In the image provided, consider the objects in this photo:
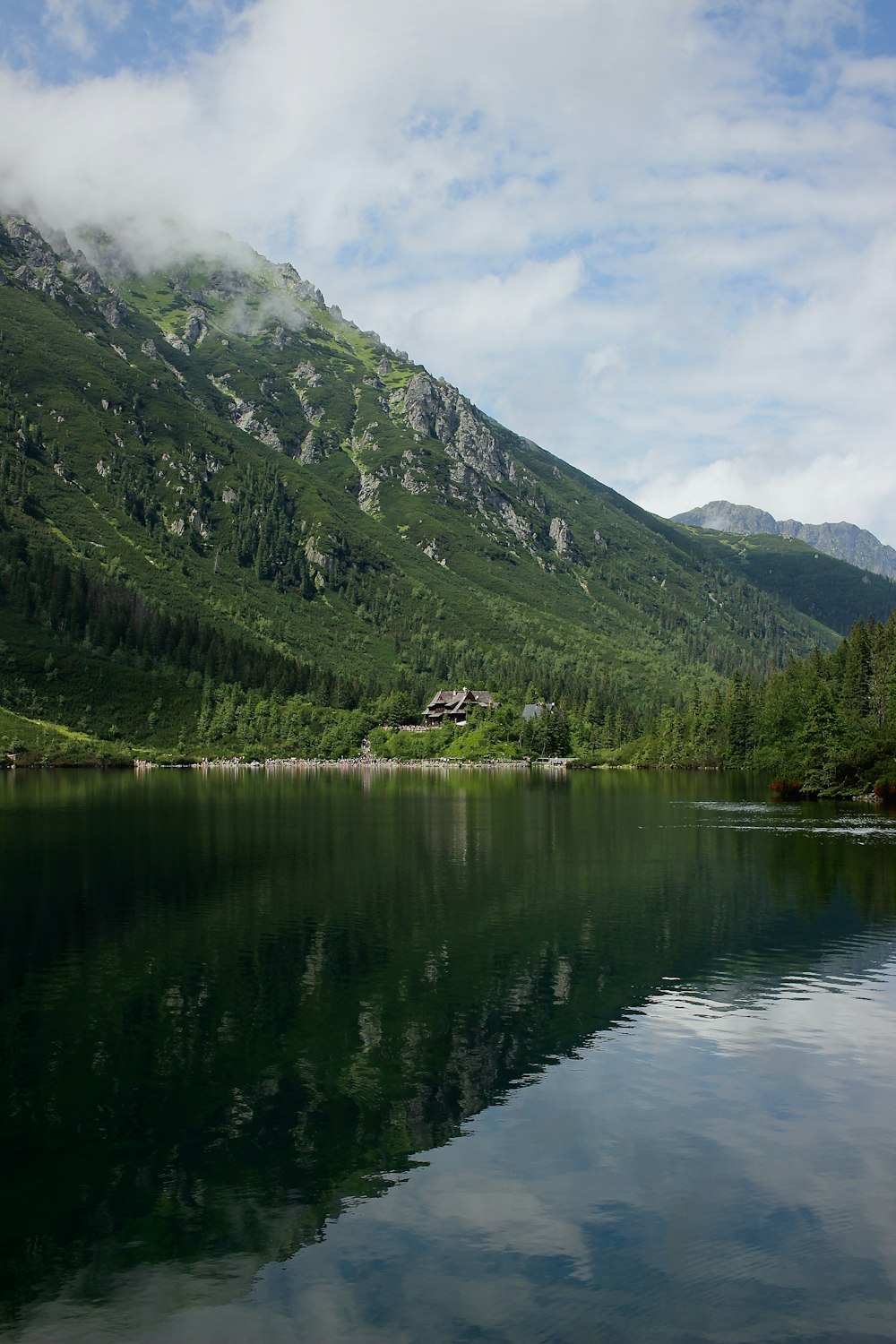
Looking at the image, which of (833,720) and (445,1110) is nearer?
(445,1110)

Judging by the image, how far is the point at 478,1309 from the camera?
16172 millimetres

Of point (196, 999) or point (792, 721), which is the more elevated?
point (792, 721)

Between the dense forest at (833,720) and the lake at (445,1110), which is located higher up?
the dense forest at (833,720)

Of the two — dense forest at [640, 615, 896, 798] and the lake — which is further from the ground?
dense forest at [640, 615, 896, 798]

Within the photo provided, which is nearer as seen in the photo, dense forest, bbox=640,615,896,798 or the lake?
the lake

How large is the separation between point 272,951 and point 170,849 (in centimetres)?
3237

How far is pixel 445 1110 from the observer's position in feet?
80.6

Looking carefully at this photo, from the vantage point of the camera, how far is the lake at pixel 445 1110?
1675 centimetres

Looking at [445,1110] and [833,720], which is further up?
[833,720]

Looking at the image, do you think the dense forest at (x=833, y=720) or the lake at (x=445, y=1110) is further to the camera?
the dense forest at (x=833, y=720)

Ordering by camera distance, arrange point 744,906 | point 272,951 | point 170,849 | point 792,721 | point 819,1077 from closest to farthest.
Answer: point 819,1077
point 272,951
point 744,906
point 170,849
point 792,721

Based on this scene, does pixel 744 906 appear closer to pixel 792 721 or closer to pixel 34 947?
pixel 34 947

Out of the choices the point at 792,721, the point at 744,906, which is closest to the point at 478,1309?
the point at 744,906

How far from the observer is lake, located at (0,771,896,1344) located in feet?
55.0
